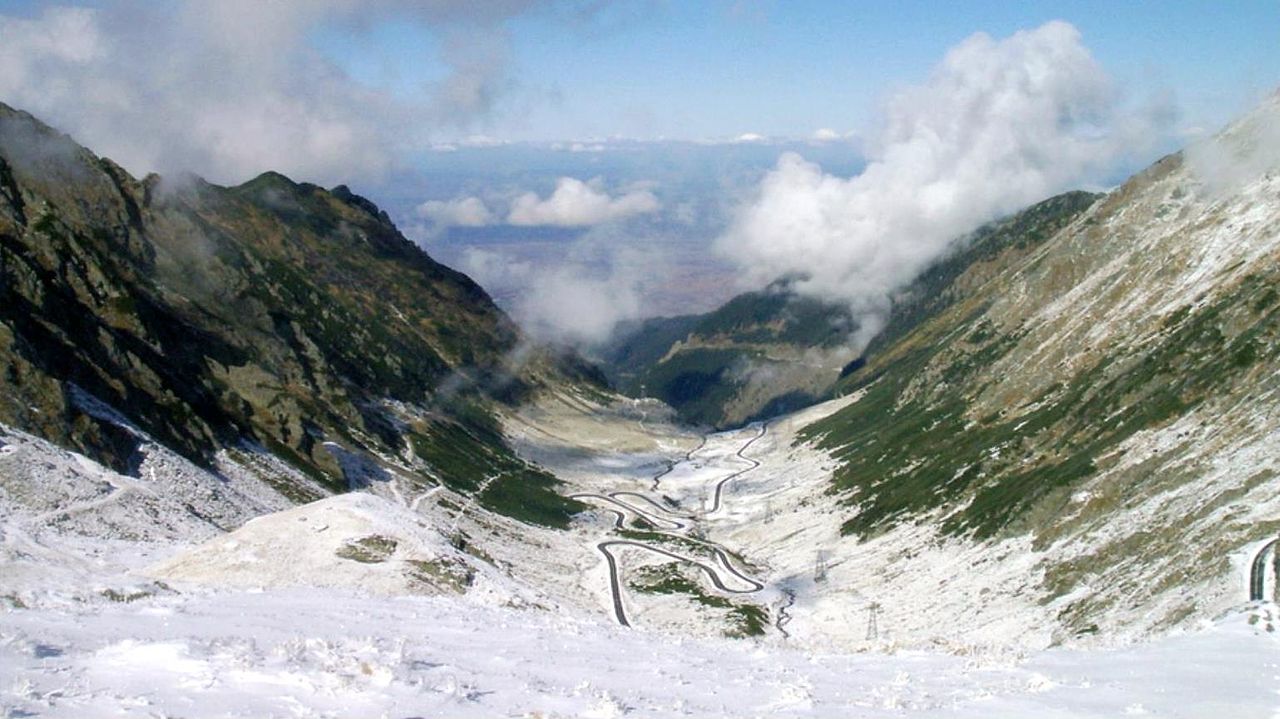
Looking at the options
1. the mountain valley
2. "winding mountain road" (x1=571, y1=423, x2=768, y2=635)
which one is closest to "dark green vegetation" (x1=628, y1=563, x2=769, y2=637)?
the mountain valley

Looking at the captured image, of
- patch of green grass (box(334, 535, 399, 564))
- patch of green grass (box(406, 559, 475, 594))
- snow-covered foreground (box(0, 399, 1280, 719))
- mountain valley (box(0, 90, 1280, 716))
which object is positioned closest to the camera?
snow-covered foreground (box(0, 399, 1280, 719))

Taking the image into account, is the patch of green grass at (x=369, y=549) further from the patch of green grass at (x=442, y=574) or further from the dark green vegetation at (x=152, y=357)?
the dark green vegetation at (x=152, y=357)

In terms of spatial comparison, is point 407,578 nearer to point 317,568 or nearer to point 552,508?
point 317,568

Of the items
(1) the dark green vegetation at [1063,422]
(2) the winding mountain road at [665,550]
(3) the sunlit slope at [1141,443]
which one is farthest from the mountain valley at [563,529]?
(2) the winding mountain road at [665,550]

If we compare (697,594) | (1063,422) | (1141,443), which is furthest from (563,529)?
(1141,443)

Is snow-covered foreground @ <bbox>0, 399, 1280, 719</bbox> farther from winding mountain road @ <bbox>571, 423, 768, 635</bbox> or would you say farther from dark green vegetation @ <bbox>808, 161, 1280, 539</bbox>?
dark green vegetation @ <bbox>808, 161, 1280, 539</bbox>
